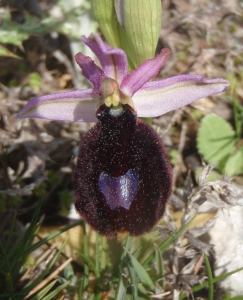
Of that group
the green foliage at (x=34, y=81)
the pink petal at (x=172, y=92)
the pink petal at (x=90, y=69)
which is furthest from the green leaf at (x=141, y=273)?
the green foliage at (x=34, y=81)

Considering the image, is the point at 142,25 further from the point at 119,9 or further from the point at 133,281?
the point at 133,281

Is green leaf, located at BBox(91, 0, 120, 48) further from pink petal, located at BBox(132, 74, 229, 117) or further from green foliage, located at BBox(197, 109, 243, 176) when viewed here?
green foliage, located at BBox(197, 109, 243, 176)

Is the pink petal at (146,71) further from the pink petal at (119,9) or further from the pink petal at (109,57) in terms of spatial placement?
the pink petal at (119,9)

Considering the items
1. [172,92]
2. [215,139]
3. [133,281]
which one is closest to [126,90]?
[172,92]

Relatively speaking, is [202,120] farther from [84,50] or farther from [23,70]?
[23,70]

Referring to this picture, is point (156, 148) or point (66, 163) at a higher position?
point (156, 148)

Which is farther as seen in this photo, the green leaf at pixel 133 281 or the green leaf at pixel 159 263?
the green leaf at pixel 159 263

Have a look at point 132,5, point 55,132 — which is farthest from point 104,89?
point 55,132
